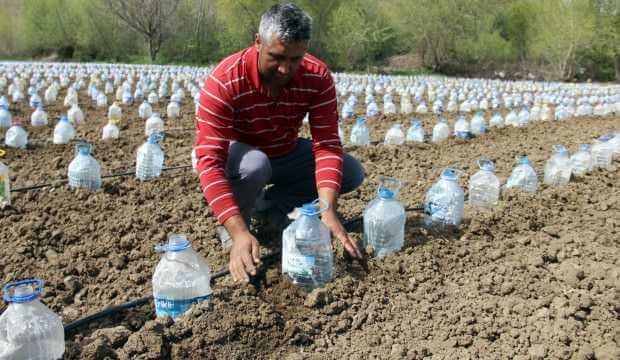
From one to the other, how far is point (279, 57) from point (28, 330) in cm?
145

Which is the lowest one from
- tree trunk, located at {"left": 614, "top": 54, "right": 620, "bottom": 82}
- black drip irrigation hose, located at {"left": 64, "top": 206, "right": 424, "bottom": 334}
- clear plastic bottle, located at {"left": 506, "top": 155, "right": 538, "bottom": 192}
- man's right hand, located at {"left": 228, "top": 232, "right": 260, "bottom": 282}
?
tree trunk, located at {"left": 614, "top": 54, "right": 620, "bottom": 82}

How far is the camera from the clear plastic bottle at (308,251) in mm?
2299

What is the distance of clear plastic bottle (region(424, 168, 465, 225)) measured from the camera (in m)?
3.03

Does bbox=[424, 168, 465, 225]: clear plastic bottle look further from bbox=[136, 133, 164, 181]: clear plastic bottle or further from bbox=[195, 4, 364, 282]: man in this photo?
bbox=[136, 133, 164, 181]: clear plastic bottle

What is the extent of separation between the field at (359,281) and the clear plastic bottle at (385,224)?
0.35 feet

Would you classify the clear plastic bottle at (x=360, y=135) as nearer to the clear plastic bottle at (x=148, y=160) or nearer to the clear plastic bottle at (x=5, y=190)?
the clear plastic bottle at (x=148, y=160)

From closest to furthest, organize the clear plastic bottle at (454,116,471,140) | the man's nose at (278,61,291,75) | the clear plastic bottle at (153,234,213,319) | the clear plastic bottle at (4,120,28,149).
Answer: the clear plastic bottle at (153,234,213,319)
the man's nose at (278,61,291,75)
the clear plastic bottle at (4,120,28,149)
the clear plastic bottle at (454,116,471,140)

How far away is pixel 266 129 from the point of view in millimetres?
2869

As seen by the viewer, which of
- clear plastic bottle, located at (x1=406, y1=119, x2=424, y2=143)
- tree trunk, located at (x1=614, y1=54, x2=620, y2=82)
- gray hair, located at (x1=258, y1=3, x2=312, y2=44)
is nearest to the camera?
gray hair, located at (x1=258, y1=3, x2=312, y2=44)

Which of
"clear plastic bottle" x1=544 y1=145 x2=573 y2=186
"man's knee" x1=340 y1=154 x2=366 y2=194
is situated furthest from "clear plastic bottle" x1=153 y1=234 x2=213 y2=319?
"clear plastic bottle" x1=544 y1=145 x2=573 y2=186

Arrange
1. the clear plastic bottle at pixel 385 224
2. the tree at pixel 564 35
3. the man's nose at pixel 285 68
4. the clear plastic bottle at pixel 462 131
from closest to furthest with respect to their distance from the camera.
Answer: the man's nose at pixel 285 68 → the clear plastic bottle at pixel 385 224 → the clear plastic bottle at pixel 462 131 → the tree at pixel 564 35

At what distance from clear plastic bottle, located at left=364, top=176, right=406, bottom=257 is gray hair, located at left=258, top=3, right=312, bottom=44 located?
925mm

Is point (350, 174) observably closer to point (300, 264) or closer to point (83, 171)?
point (300, 264)

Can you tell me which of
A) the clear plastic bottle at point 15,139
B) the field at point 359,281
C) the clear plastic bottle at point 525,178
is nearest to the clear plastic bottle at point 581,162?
the field at point 359,281
